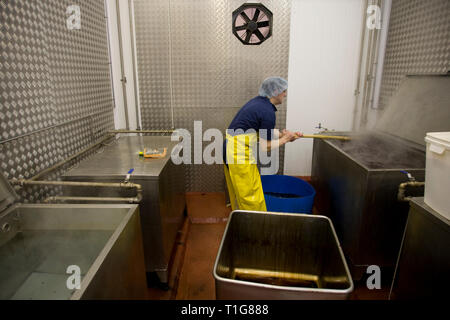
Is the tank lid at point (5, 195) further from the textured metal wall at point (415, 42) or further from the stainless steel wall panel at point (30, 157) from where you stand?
the textured metal wall at point (415, 42)

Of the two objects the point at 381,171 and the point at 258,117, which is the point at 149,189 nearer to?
the point at 258,117

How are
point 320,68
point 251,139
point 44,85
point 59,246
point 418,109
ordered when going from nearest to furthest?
point 59,246 < point 44,85 < point 418,109 < point 251,139 < point 320,68

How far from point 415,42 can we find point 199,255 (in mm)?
2649

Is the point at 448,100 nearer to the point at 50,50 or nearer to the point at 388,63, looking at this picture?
the point at 388,63

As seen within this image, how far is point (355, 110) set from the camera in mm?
3555

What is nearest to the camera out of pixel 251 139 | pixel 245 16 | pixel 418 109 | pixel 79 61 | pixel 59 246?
pixel 59 246

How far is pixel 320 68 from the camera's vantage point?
347cm

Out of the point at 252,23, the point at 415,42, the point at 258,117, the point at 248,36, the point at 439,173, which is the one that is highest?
the point at 252,23

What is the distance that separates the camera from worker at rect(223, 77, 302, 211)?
241 cm

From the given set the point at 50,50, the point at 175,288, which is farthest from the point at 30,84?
the point at 175,288

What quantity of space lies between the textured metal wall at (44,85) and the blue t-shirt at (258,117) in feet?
3.96

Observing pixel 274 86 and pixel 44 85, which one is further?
pixel 274 86

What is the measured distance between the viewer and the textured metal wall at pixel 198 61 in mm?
3074

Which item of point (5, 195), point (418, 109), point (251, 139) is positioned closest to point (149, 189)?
point (5, 195)
